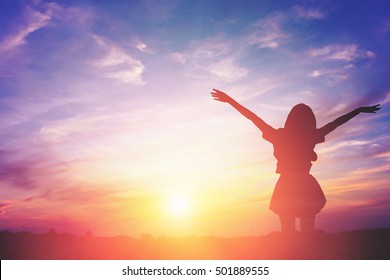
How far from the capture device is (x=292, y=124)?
10.4 m

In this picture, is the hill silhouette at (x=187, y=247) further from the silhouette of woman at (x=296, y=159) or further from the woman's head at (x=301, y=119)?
the woman's head at (x=301, y=119)

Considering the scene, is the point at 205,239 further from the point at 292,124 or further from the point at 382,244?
the point at 382,244

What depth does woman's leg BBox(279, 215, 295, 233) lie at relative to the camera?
10.1 m

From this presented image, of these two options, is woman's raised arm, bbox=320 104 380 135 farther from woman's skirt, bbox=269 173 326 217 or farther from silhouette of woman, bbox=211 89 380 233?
woman's skirt, bbox=269 173 326 217

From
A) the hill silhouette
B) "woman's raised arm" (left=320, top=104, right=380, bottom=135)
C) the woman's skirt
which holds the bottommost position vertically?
the hill silhouette

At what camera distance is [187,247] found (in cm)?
1002

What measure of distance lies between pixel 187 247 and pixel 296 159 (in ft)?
11.5

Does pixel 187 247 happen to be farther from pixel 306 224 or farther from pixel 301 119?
pixel 301 119

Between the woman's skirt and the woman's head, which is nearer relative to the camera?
the woman's skirt

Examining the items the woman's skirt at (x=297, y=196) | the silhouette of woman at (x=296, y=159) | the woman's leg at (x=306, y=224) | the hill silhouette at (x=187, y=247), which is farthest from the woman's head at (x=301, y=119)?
the hill silhouette at (x=187, y=247)

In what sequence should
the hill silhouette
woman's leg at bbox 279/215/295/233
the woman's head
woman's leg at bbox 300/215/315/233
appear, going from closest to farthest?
the hill silhouette → woman's leg at bbox 300/215/315/233 → woman's leg at bbox 279/215/295/233 → the woman's head

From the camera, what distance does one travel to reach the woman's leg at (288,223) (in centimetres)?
1007

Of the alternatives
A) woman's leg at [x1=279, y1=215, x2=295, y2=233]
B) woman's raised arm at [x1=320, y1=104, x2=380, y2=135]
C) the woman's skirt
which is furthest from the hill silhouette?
woman's raised arm at [x1=320, y1=104, x2=380, y2=135]
